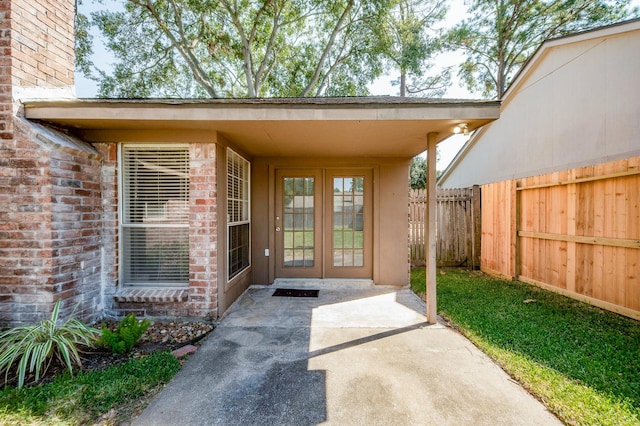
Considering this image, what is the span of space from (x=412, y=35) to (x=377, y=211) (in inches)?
443

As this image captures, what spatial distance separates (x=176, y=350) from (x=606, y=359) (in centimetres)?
419

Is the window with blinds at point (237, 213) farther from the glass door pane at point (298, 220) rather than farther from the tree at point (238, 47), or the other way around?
the tree at point (238, 47)

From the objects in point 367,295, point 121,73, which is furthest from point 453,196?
point 121,73

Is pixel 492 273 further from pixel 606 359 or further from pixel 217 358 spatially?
pixel 217 358

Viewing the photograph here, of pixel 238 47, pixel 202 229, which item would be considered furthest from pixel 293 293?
pixel 238 47

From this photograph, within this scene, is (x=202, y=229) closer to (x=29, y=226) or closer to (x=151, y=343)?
(x=151, y=343)

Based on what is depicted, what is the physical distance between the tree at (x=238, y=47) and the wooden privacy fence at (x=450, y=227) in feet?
26.4

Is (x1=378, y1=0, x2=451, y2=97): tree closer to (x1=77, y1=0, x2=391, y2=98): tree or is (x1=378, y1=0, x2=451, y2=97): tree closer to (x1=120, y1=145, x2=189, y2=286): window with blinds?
(x1=77, y1=0, x2=391, y2=98): tree

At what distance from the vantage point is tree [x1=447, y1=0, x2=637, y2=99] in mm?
10727

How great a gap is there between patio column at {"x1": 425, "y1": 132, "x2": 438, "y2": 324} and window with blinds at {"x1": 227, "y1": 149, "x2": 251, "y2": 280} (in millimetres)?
2756

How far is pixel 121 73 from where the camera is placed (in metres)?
11.3

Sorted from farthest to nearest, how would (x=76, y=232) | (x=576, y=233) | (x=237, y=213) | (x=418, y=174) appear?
(x=418, y=174) → (x=237, y=213) → (x=576, y=233) → (x=76, y=232)

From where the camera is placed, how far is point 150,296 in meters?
3.53

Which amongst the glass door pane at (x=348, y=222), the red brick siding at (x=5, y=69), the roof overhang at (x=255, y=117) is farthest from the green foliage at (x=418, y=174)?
the red brick siding at (x=5, y=69)
